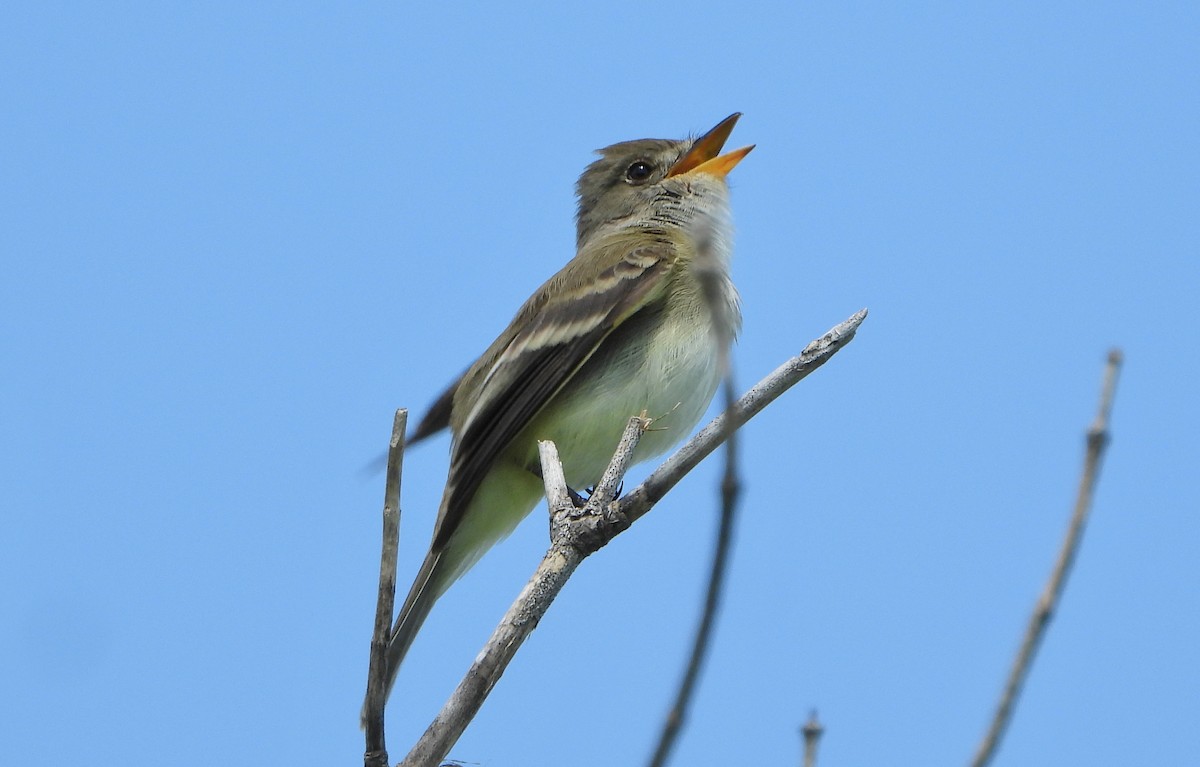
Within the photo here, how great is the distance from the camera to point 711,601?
2252 millimetres

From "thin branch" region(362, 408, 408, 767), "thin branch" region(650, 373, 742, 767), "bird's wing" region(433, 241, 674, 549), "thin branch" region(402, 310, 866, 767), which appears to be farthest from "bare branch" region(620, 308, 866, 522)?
"bird's wing" region(433, 241, 674, 549)

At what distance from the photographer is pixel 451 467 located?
22.7ft

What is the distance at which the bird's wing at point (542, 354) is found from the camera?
22.2 feet

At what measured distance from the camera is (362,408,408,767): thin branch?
173 inches

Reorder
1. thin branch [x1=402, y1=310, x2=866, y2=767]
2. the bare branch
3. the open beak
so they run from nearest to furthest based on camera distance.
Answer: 1. thin branch [x1=402, y1=310, x2=866, y2=767]
2. the bare branch
3. the open beak

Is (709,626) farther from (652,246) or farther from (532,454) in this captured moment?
(652,246)

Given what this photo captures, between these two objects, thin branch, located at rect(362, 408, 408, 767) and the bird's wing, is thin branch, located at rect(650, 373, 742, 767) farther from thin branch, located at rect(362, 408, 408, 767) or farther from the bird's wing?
the bird's wing

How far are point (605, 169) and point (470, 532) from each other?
3.48m

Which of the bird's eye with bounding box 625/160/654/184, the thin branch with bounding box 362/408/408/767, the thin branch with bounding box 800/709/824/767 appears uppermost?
the bird's eye with bounding box 625/160/654/184

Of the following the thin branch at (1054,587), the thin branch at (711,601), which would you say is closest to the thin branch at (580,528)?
the thin branch at (711,601)

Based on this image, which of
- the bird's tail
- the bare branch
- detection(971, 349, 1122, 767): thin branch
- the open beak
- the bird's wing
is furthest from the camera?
the open beak

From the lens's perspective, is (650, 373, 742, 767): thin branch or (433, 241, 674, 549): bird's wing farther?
(433, 241, 674, 549): bird's wing

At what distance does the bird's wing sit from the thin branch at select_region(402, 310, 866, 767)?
5.83 ft

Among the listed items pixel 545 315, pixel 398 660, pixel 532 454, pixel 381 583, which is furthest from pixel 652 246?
pixel 381 583
